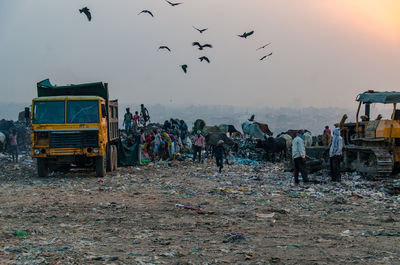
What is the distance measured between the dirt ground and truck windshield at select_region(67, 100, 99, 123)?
184 centimetres

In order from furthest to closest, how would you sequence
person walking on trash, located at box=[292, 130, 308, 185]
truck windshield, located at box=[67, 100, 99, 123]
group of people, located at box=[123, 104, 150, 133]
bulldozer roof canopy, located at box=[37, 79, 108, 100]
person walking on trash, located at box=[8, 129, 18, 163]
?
group of people, located at box=[123, 104, 150, 133] < person walking on trash, located at box=[8, 129, 18, 163] < bulldozer roof canopy, located at box=[37, 79, 108, 100] < truck windshield, located at box=[67, 100, 99, 123] < person walking on trash, located at box=[292, 130, 308, 185]

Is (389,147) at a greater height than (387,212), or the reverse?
(389,147)

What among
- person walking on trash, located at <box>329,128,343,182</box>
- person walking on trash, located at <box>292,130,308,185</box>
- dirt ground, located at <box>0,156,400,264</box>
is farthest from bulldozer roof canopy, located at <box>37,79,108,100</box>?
person walking on trash, located at <box>329,128,343,182</box>

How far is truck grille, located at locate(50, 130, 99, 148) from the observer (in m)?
13.1

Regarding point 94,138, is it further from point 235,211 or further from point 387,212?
point 387,212

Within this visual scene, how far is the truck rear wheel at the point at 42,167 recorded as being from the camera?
45.0 ft

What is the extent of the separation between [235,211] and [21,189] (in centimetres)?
598

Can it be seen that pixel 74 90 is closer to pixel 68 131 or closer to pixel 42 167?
pixel 68 131

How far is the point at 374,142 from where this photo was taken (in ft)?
42.6

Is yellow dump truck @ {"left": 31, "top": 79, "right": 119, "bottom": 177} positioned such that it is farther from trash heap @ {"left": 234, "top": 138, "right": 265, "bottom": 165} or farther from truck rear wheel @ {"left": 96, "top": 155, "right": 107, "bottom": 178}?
trash heap @ {"left": 234, "top": 138, "right": 265, "bottom": 165}

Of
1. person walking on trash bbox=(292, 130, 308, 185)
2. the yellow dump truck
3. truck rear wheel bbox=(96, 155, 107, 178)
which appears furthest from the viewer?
truck rear wheel bbox=(96, 155, 107, 178)

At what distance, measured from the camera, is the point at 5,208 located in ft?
28.0

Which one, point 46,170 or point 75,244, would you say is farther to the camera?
point 46,170

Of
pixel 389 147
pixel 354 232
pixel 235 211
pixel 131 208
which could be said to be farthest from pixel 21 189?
pixel 389 147
